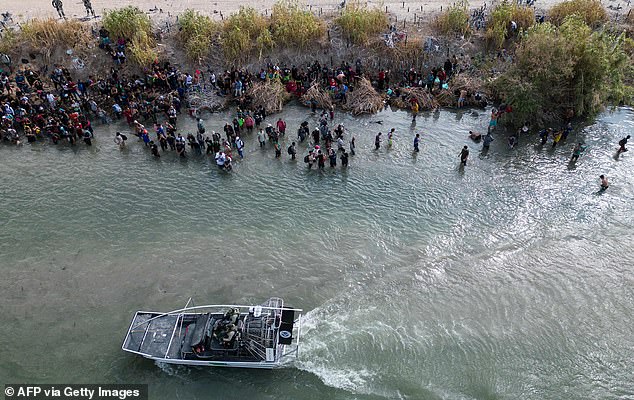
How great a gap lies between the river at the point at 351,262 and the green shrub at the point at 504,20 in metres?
11.9

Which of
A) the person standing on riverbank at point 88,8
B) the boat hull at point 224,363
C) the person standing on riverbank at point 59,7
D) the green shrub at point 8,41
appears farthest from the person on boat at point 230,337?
the person standing on riverbank at point 59,7

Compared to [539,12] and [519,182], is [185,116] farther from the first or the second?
[539,12]

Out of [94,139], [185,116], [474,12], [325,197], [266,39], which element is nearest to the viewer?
[325,197]

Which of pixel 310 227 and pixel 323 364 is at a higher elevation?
pixel 310 227

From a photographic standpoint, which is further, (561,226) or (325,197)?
(325,197)

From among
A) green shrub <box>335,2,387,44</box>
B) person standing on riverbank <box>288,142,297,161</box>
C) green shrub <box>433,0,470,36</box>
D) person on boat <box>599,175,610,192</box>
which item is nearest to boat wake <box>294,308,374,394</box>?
person standing on riverbank <box>288,142,297,161</box>

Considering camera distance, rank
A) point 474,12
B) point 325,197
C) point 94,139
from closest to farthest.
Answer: point 325,197
point 94,139
point 474,12

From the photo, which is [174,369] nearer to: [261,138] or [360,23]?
[261,138]

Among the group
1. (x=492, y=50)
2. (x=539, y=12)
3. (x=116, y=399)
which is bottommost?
(x=116, y=399)

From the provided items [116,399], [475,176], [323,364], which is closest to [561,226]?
[475,176]

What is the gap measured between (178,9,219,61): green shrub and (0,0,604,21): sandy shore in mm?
4079

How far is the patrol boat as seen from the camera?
57.4ft

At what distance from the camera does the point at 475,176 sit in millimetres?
27766

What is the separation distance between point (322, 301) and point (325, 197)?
7755 millimetres
